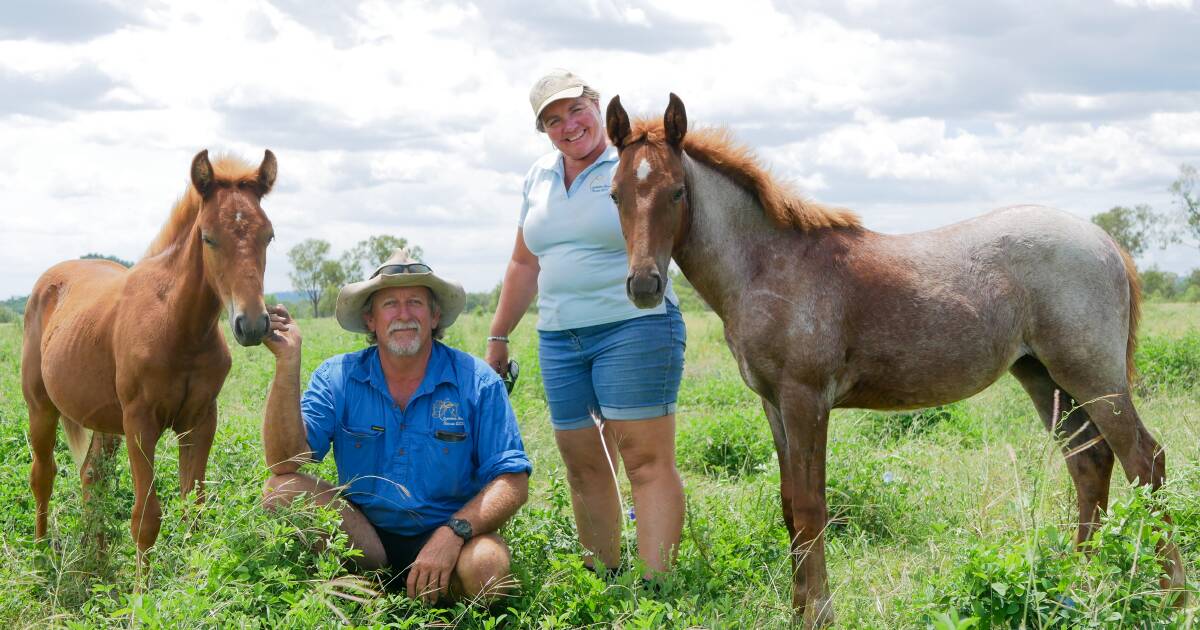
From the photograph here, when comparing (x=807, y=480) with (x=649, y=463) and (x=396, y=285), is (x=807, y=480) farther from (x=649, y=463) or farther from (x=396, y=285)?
(x=396, y=285)

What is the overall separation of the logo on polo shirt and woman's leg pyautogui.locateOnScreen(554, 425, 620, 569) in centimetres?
58

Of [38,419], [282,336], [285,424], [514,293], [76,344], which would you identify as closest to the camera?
[285,424]

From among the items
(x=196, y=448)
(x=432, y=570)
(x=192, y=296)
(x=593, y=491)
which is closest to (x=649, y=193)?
(x=593, y=491)

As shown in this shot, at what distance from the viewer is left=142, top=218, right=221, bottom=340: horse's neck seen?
16.6 ft

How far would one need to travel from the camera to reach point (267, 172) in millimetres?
5105

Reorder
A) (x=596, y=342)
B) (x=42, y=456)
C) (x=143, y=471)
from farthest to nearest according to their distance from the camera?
(x=42, y=456)
(x=143, y=471)
(x=596, y=342)

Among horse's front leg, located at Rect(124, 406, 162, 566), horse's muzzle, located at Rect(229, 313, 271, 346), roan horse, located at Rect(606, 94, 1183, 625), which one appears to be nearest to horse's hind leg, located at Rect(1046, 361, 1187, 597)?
roan horse, located at Rect(606, 94, 1183, 625)

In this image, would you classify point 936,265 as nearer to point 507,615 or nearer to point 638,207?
point 638,207

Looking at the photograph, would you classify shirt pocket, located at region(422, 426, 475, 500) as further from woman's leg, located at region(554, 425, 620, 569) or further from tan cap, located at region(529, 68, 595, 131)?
tan cap, located at region(529, 68, 595, 131)

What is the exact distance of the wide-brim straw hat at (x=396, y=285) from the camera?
4.42m

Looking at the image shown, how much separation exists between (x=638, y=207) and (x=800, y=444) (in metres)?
1.27

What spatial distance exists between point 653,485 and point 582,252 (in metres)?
1.14

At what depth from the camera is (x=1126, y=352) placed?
4816 mm

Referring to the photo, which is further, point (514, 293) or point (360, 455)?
point (514, 293)
